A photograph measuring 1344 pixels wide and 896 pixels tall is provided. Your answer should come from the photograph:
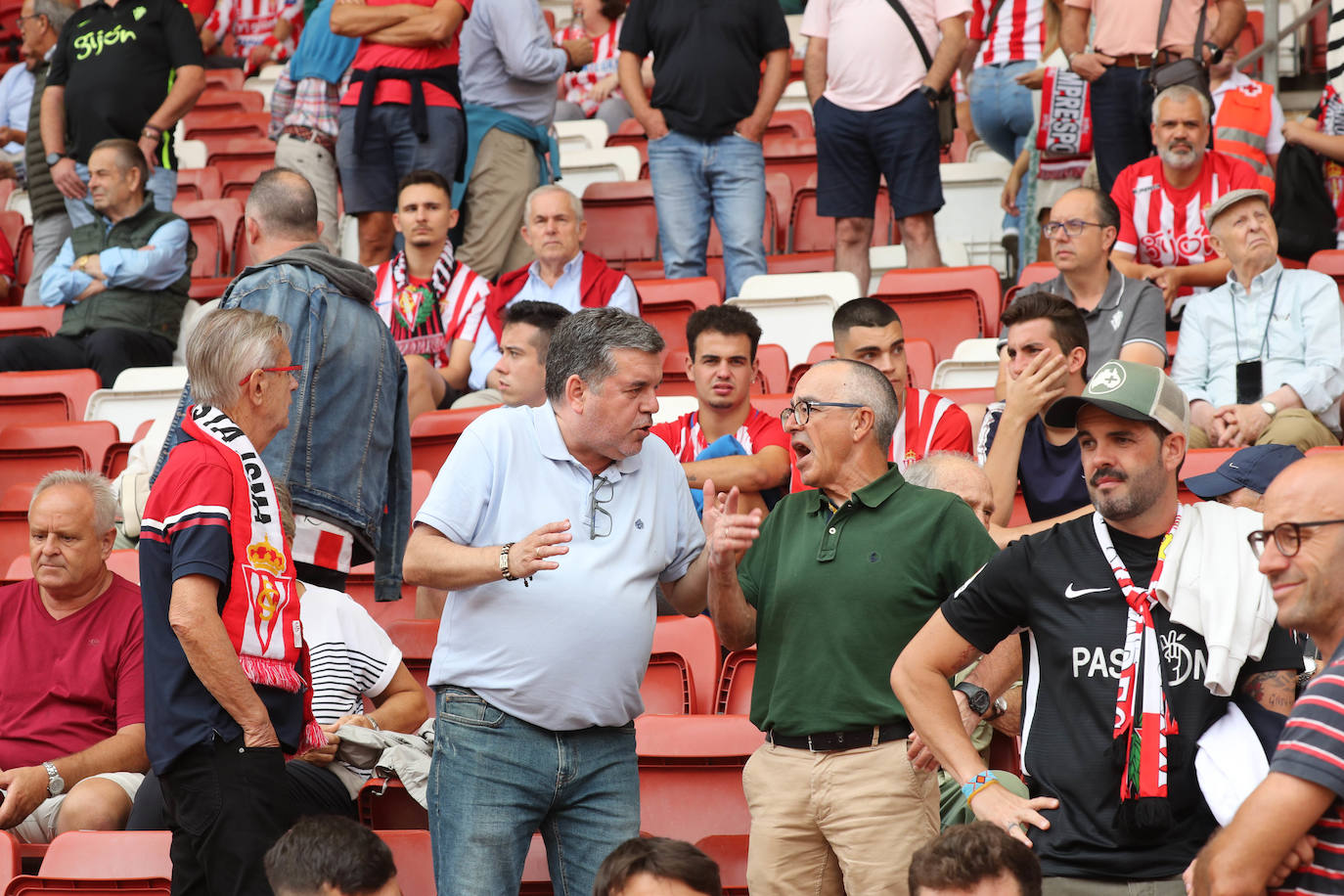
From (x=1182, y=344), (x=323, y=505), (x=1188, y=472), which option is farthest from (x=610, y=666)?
(x=1182, y=344)

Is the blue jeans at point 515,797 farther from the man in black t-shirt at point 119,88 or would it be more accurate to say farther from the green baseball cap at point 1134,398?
the man in black t-shirt at point 119,88

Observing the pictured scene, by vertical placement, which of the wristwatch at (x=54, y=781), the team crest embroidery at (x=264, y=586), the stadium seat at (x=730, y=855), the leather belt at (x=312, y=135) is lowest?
the stadium seat at (x=730, y=855)

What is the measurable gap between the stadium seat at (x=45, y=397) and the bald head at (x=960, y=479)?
407 cm

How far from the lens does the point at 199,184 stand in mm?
9344

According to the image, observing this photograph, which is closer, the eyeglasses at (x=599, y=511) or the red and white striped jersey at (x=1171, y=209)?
the eyeglasses at (x=599, y=511)

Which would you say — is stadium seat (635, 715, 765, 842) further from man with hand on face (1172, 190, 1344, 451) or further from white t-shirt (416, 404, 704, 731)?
man with hand on face (1172, 190, 1344, 451)

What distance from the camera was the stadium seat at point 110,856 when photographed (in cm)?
351

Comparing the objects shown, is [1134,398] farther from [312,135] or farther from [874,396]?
[312,135]

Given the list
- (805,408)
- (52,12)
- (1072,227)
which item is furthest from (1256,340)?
(52,12)

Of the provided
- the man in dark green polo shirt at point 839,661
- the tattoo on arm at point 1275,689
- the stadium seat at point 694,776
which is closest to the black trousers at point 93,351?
the stadium seat at point 694,776

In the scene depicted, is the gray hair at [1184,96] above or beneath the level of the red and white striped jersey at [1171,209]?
above

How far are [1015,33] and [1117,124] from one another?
1.10 metres

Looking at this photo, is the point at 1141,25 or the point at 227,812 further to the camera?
the point at 1141,25

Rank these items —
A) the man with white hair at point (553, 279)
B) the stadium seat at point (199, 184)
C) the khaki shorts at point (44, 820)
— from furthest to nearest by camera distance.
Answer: the stadium seat at point (199, 184) → the man with white hair at point (553, 279) → the khaki shorts at point (44, 820)
